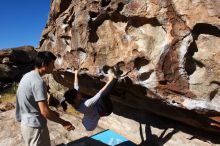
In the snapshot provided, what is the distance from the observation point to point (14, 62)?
2208 cm

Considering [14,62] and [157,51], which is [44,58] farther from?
[14,62]

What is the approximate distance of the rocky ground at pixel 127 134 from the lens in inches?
285

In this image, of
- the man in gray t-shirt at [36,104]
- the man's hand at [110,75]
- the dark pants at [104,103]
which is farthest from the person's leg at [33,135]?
the man's hand at [110,75]

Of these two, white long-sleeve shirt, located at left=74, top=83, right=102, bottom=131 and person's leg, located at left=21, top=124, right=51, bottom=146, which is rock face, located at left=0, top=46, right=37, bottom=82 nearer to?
white long-sleeve shirt, located at left=74, top=83, right=102, bottom=131

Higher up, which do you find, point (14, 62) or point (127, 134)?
point (14, 62)

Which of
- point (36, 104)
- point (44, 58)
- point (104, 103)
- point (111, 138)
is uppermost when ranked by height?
point (44, 58)

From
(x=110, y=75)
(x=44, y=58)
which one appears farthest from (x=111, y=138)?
(x=44, y=58)

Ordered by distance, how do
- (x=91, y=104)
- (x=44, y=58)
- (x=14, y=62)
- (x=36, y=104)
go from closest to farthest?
(x=44, y=58), (x=36, y=104), (x=91, y=104), (x=14, y=62)

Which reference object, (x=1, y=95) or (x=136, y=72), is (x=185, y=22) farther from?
(x=1, y=95)

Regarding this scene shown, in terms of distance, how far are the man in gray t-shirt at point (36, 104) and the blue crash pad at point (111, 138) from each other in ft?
10.7

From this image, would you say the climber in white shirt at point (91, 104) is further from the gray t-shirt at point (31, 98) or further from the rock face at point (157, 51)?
the gray t-shirt at point (31, 98)

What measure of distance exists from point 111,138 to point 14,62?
14.8m

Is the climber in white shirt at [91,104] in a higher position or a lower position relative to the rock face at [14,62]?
lower

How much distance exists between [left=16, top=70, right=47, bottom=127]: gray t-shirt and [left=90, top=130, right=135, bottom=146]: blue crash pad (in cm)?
341
